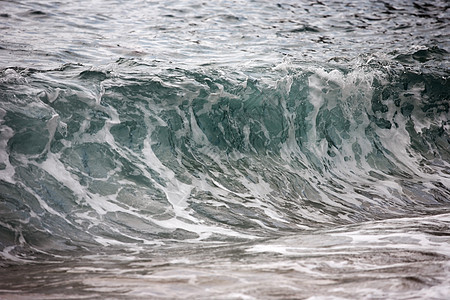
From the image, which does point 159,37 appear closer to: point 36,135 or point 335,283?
point 36,135

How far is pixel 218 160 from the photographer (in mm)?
6164

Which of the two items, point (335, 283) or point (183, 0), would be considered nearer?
point (335, 283)

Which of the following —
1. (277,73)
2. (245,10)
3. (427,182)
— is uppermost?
(245,10)

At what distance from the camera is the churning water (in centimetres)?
357

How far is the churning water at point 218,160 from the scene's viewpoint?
3.57 meters

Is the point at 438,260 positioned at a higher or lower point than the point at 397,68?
lower

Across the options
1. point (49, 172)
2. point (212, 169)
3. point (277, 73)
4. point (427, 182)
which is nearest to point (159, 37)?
point (277, 73)

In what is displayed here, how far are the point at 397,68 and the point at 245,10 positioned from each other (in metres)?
4.27

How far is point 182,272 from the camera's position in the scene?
3.48 m

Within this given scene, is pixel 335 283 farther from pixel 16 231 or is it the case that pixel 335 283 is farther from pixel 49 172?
pixel 49 172

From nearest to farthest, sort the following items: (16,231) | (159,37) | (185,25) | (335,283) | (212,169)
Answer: (335,283)
(16,231)
(212,169)
(159,37)
(185,25)

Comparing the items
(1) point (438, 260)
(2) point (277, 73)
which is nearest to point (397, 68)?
(2) point (277, 73)

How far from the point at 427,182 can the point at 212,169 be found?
263 cm

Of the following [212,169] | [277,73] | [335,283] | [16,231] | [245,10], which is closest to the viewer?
[335,283]
